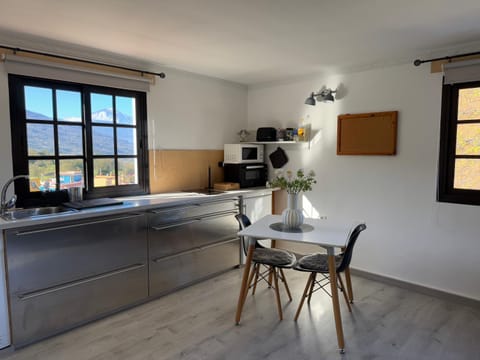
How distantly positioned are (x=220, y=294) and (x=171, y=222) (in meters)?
0.87

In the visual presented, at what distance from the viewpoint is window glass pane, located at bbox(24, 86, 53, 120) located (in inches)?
110

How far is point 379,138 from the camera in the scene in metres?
3.44

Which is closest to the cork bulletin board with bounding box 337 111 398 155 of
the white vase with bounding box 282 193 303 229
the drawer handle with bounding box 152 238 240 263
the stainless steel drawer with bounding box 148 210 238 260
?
the white vase with bounding box 282 193 303 229

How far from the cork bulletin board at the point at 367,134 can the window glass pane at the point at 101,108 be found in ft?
8.19

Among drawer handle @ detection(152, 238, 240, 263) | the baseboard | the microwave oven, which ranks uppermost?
the microwave oven

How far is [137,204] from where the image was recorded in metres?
2.95

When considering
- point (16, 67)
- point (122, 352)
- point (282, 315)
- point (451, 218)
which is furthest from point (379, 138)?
point (16, 67)

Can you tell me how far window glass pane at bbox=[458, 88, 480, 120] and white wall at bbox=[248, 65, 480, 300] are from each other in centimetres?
18

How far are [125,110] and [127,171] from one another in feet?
2.13

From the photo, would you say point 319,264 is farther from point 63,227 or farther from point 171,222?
point 63,227

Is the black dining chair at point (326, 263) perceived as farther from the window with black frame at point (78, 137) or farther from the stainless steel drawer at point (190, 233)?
the window with black frame at point (78, 137)

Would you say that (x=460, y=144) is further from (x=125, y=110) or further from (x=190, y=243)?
(x=125, y=110)

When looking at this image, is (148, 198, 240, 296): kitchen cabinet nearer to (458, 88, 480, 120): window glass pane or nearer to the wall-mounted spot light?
the wall-mounted spot light

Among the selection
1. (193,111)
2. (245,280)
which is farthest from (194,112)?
(245,280)
